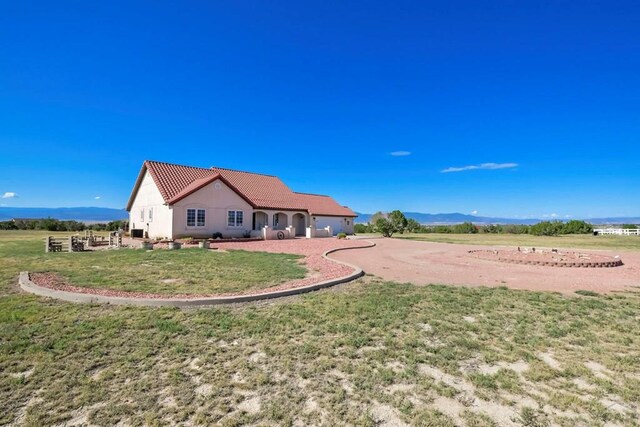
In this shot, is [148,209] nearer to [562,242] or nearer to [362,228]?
[362,228]

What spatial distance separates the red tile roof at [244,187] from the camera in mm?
25828

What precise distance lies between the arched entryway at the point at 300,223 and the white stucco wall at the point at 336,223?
134cm

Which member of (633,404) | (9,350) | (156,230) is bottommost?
(633,404)

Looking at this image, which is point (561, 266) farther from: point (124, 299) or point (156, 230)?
point (156, 230)

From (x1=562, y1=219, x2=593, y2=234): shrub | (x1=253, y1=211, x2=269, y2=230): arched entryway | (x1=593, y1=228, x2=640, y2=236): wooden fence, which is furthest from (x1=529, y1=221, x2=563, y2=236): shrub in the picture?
(x1=253, y1=211, x2=269, y2=230): arched entryway

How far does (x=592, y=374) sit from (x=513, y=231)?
176 ft

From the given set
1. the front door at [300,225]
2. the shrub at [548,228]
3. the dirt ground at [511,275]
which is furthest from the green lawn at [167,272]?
the shrub at [548,228]

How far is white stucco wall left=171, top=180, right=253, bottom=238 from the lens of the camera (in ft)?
79.7

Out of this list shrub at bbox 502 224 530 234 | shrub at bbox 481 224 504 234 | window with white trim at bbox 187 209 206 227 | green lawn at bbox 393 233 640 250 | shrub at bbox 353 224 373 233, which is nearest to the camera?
window with white trim at bbox 187 209 206 227

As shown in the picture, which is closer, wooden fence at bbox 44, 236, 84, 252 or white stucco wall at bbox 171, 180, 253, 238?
wooden fence at bbox 44, 236, 84, 252

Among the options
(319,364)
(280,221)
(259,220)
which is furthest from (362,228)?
(319,364)

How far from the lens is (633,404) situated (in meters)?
3.44

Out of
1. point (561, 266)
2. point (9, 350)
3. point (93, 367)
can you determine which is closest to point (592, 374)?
point (93, 367)

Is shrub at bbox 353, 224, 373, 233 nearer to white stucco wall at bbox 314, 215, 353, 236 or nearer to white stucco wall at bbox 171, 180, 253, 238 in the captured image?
white stucco wall at bbox 314, 215, 353, 236
